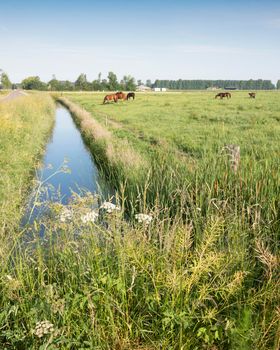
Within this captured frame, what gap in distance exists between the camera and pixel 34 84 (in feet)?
463

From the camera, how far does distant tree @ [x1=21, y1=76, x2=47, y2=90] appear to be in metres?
139

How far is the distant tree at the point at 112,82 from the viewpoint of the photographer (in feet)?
388

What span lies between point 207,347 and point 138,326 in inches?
25.8

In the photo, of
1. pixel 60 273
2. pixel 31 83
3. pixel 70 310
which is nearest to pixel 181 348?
pixel 70 310

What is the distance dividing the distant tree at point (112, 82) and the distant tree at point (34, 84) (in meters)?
33.2

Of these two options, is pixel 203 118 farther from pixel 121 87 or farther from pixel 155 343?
pixel 121 87

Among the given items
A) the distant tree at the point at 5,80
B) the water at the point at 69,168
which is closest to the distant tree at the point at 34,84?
the distant tree at the point at 5,80

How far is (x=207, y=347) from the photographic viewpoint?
3.13 meters

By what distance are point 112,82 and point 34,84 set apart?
1585 inches

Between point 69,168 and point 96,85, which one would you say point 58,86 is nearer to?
point 96,85

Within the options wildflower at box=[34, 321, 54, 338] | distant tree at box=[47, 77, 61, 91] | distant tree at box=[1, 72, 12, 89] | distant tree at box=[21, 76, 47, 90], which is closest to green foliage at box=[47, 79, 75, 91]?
distant tree at box=[47, 77, 61, 91]

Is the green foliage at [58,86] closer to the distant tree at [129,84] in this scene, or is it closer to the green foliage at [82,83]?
the green foliage at [82,83]

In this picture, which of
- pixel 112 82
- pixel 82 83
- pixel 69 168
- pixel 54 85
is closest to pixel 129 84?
pixel 112 82

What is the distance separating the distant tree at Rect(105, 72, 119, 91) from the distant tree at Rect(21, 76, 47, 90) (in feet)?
109
